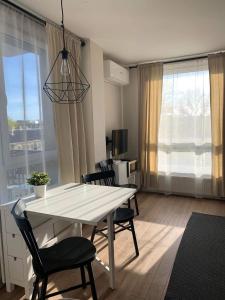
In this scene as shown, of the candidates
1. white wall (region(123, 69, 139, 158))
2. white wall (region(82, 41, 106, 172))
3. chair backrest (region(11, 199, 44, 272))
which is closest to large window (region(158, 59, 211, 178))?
white wall (region(123, 69, 139, 158))

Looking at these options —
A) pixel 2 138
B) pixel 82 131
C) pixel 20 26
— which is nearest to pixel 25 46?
pixel 20 26

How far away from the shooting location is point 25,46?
2480mm

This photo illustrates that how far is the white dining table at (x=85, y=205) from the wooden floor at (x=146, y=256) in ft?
0.52

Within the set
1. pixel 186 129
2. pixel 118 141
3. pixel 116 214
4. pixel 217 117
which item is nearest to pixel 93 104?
pixel 118 141

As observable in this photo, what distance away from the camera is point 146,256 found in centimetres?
260

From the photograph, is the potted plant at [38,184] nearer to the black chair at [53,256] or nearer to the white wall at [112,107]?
the black chair at [53,256]

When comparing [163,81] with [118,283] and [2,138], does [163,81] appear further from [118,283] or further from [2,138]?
[118,283]

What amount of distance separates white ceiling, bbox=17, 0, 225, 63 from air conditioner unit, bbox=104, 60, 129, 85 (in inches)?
8.2

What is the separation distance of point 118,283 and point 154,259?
55cm

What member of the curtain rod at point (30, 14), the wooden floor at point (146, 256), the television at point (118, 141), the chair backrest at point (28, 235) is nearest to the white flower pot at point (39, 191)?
the chair backrest at point (28, 235)

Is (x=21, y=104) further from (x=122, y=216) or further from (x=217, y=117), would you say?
(x=217, y=117)

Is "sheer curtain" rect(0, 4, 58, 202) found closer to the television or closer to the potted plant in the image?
the potted plant

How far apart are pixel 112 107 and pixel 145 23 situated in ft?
6.41

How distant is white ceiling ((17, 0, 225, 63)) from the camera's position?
2.42m
